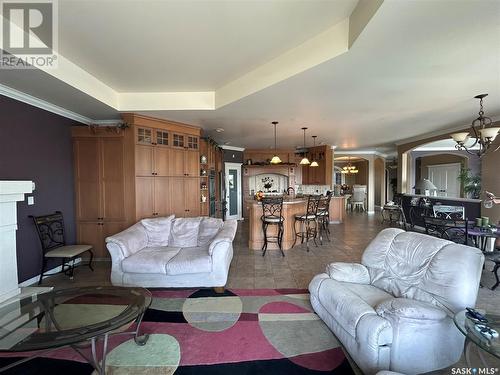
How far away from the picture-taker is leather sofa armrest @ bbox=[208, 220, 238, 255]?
3.27 m

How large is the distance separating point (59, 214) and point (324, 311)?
14.2 feet

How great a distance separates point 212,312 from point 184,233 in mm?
1505

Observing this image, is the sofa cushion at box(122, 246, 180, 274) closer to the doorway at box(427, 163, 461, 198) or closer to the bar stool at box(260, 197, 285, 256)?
the bar stool at box(260, 197, 285, 256)

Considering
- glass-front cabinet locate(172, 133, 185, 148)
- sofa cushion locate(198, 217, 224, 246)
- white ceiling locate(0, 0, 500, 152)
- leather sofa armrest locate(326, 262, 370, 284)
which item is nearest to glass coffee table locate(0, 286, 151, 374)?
sofa cushion locate(198, 217, 224, 246)

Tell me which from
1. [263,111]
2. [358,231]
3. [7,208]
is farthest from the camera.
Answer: [358,231]

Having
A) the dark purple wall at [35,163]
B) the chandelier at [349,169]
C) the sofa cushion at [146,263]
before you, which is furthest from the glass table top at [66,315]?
the chandelier at [349,169]

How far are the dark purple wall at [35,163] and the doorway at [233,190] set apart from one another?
204 inches

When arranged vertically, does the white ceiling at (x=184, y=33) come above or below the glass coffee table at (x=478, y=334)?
above

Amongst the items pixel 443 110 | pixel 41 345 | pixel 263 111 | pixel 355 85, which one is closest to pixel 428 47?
pixel 355 85

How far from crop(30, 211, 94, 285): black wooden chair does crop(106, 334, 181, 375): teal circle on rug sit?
2.22 m

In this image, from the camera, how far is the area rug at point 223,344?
6.45 feet

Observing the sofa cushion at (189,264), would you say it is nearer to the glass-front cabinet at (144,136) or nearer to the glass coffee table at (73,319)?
the glass coffee table at (73,319)

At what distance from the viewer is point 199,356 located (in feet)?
6.85

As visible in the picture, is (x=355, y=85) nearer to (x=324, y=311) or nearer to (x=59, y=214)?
(x=324, y=311)
